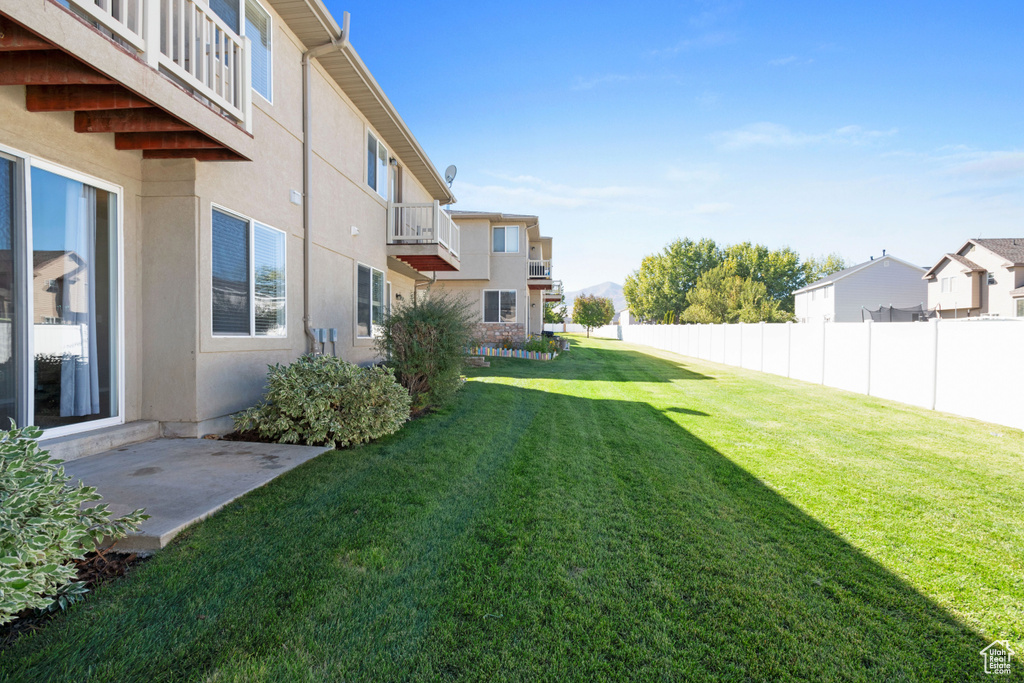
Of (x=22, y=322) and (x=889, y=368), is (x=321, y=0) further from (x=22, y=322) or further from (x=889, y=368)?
(x=889, y=368)

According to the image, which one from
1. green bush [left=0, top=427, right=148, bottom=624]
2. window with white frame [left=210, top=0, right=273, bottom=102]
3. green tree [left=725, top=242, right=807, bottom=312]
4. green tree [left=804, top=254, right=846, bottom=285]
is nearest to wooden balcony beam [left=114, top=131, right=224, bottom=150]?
window with white frame [left=210, top=0, right=273, bottom=102]

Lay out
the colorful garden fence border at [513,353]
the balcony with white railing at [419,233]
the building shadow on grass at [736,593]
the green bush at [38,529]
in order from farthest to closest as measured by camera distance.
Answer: the colorful garden fence border at [513,353], the balcony with white railing at [419,233], the building shadow on grass at [736,593], the green bush at [38,529]

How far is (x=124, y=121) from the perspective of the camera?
14.6ft

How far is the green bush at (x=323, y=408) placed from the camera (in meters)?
5.56

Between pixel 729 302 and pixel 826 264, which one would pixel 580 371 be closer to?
pixel 729 302

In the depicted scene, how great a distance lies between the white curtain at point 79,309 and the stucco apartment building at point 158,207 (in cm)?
1

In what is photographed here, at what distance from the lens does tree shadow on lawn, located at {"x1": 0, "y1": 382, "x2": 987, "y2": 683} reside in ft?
6.78

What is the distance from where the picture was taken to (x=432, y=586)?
269 centimetres

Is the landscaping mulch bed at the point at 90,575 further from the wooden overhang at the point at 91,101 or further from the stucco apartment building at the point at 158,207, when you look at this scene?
the wooden overhang at the point at 91,101

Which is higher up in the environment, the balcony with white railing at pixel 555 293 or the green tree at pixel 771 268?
the green tree at pixel 771 268

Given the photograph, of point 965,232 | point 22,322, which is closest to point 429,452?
point 22,322

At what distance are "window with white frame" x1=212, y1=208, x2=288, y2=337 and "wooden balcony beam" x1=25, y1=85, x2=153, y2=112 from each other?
1.63 meters

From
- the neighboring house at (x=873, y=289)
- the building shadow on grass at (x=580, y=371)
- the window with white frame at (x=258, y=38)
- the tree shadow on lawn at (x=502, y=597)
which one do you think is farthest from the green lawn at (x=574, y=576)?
the neighboring house at (x=873, y=289)

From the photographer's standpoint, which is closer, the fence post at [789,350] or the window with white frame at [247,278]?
the window with white frame at [247,278]
